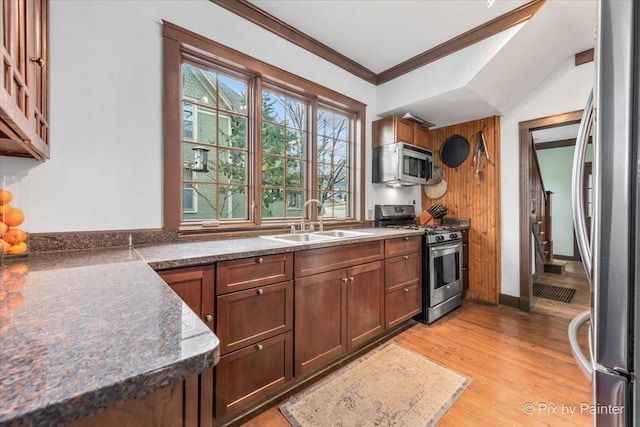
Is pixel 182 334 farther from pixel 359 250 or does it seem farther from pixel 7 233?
pixel 359 250

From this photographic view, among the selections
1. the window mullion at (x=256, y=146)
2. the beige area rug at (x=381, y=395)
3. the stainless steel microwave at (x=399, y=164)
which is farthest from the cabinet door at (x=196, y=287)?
the stainless steel microwave at (x=399, y=164)

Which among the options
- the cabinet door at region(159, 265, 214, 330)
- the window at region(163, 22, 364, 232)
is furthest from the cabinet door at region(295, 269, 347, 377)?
the window at region(163, 22, 364, 232)

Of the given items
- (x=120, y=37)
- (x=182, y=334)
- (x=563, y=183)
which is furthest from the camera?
(x=563, y=183)

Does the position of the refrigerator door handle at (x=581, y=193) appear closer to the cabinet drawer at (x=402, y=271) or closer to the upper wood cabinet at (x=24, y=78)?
the cabinet drawer at (x=402, y=271)

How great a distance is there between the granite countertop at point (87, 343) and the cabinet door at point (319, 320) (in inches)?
40.8

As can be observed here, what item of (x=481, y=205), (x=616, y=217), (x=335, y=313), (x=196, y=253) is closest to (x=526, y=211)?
(x=481, y=205)

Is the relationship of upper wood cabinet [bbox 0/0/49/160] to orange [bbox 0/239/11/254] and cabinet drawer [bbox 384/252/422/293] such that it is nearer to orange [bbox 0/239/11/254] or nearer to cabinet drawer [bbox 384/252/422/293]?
orange [bbox 0/239/11/254]

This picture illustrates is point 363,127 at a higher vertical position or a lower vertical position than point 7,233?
higher

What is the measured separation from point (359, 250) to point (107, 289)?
1678 mm

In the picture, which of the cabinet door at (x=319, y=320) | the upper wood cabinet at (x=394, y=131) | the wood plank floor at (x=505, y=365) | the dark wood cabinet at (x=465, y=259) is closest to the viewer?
the wood plank floor at (x=505, y=365)

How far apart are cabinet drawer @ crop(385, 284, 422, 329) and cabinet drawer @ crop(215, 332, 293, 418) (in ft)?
3.58

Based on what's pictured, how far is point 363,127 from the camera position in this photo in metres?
3.23

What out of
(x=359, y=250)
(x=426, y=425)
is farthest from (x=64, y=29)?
(x=426, y=425)

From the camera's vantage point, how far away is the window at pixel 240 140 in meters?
1.89
